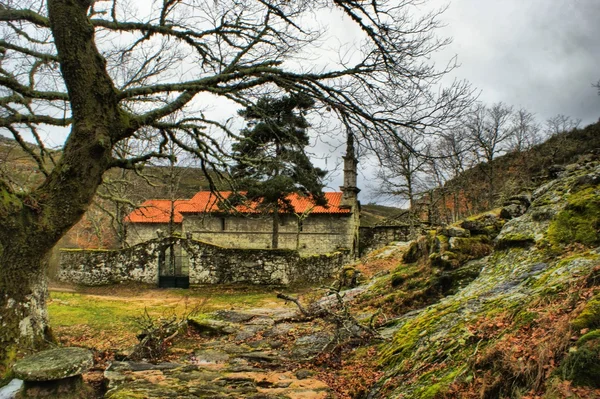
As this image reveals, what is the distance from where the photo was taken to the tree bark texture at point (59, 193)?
569cm

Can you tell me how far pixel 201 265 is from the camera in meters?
18.2

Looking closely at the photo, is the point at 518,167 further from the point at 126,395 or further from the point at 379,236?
the point at 126,395

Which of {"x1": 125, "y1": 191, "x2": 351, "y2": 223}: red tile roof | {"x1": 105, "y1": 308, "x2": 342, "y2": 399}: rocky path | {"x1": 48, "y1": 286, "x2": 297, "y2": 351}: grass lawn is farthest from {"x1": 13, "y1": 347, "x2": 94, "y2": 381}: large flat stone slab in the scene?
{"x1": 125, "y1": 191, "x2": 351, "y2": 223}: red tile roof

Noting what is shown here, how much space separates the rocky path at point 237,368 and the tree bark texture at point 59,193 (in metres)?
2.13

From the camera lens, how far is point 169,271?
19438mm

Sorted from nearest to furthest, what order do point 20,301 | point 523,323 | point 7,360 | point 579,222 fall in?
point 523,323, point 579,222, point 7,360, point 20,301

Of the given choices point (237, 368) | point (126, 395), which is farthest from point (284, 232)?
point (126, 395)

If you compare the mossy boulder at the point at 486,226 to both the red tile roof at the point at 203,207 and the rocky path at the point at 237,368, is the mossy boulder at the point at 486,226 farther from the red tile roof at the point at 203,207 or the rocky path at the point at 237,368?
the red tile roof at the point at 203,207

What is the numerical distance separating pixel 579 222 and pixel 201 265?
16062mm

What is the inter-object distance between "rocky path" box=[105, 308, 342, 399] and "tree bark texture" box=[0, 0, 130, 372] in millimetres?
2129

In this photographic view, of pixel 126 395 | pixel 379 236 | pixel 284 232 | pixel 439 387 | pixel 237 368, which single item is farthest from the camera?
pixel 379 236

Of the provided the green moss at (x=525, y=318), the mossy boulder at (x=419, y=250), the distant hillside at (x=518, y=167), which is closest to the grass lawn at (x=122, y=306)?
the mossy boulder at (x=419, y=250)

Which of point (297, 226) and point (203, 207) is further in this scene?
point (203, 207)

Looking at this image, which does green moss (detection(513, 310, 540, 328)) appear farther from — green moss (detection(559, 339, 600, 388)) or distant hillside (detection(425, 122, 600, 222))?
distant hillside (detection(425, 122, 600, 222))
